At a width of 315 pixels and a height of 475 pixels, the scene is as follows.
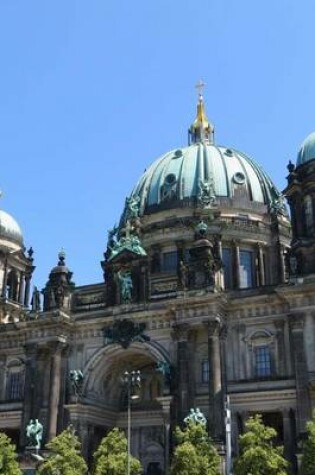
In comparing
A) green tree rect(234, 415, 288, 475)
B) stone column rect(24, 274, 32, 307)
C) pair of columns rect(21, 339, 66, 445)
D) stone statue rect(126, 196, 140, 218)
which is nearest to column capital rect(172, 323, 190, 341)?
green tree rect(234, 415, 288, 475)

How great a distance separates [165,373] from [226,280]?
550 inches

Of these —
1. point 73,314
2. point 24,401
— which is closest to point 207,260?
point 73,314

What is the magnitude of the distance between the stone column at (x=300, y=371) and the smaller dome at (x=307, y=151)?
12337mm

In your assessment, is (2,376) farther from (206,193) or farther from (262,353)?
(206,193)

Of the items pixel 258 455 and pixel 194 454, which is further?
pixel 194 454

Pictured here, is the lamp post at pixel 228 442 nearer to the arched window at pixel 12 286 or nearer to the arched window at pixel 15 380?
the arched window at pixel 15 380

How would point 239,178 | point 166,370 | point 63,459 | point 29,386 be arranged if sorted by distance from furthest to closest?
point 239,178 < point 29,386 < point 166,370 < point 63,459

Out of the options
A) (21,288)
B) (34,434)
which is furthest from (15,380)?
(21,288)

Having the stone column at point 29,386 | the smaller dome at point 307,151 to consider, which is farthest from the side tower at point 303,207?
the stone column at point 29,386

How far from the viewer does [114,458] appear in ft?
149

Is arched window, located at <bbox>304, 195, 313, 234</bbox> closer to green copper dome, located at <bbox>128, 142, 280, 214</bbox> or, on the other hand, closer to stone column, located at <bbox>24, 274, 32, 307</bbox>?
green copper dome, located at <bbox>128, 142, 280, 214</bbox>

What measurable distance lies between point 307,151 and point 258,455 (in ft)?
77.1

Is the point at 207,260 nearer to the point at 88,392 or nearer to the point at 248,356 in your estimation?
the point at 248,356

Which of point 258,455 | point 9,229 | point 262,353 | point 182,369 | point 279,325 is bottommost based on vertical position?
point 258,455
